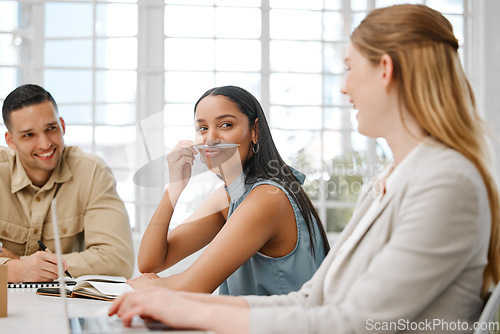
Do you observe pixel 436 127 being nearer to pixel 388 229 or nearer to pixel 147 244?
pixel 388 229

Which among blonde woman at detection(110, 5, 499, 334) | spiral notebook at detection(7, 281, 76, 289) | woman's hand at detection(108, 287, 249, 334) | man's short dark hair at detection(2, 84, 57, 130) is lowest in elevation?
spiral notebook at detection(7, 281, 76, 289)

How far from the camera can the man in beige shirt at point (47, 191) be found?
2246 mm

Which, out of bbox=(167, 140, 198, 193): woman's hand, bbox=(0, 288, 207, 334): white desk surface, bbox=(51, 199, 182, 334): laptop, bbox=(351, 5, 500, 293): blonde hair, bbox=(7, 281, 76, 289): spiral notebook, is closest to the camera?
bbox=(51, 199, 182, 334): laptop

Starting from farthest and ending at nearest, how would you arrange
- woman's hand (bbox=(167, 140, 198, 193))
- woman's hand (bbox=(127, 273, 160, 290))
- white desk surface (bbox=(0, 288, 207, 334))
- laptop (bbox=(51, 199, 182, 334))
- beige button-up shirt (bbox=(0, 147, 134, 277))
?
beige button-up shirt (bbox=(0, 147, 134, 277)) → woman's hand (bbox=(167, 140, 198, 193)) → woman's hand (bbox=(127, 273, 160, 290)) → white desk surface (bbox=(0, 288, 207, 334)) → laptop (bbox=(51, 199, 182, 334))

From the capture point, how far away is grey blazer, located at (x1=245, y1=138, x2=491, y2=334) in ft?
2.78

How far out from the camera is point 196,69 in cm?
382

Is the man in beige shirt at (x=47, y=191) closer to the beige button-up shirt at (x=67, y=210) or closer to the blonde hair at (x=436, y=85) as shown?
the beige button-up shirt at (x=67, y=210)

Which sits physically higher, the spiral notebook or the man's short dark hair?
Result: the man's short dark hair

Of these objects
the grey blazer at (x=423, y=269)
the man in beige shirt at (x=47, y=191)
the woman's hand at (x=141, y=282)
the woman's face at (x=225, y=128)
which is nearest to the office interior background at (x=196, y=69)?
the man in beige shirt at (x=47, y=191)

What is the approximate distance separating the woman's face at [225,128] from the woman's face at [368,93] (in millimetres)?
654

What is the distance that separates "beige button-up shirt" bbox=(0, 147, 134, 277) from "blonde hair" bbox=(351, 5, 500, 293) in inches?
59.0

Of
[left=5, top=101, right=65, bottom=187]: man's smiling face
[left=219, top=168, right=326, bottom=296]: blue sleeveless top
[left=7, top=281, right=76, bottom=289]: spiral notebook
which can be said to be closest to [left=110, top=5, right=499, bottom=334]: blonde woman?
[left=219, top=168, right=326, bottom=296]: blue sleeveless top

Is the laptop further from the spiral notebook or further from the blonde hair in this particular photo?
the spiral notebook

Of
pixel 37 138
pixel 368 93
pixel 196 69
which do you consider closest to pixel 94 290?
pixel 368 93
